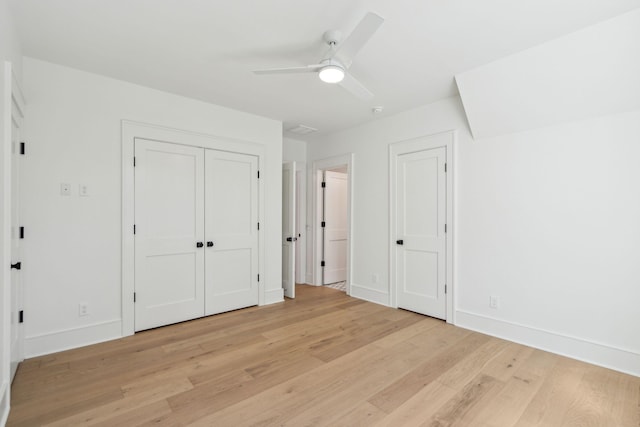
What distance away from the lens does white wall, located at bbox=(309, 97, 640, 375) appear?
2.41 metres

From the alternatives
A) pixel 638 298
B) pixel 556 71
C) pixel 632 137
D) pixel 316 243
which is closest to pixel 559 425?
pixel 638 298

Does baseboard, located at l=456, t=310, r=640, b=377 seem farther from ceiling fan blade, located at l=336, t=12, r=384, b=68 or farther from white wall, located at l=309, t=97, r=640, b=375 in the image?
ceiling fan blade, located at l=336, t=12, r=384, b=68

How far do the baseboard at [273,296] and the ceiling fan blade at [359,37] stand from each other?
3128mm

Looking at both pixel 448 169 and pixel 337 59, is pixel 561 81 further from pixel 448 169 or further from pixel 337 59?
pixel 337 59

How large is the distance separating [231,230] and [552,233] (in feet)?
11.4

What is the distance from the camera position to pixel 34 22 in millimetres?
2139

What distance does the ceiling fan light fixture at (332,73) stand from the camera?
7.12ft

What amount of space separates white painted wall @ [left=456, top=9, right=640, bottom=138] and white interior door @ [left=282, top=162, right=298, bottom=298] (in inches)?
104

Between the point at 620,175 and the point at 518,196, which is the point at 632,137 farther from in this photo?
the point at 518,196

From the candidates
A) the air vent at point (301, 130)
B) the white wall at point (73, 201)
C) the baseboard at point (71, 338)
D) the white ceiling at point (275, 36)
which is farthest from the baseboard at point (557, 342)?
the white wall at point (73, 201)

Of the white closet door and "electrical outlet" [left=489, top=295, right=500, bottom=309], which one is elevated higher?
the white closet door

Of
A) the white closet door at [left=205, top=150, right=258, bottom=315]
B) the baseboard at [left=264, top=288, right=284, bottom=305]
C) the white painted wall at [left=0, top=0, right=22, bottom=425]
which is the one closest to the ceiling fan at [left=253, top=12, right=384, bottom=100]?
the white painted wall at [left=0, top=0, right=22, bottom=425]

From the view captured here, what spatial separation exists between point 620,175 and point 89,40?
4.41 meters

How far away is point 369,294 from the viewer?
4.34 m
